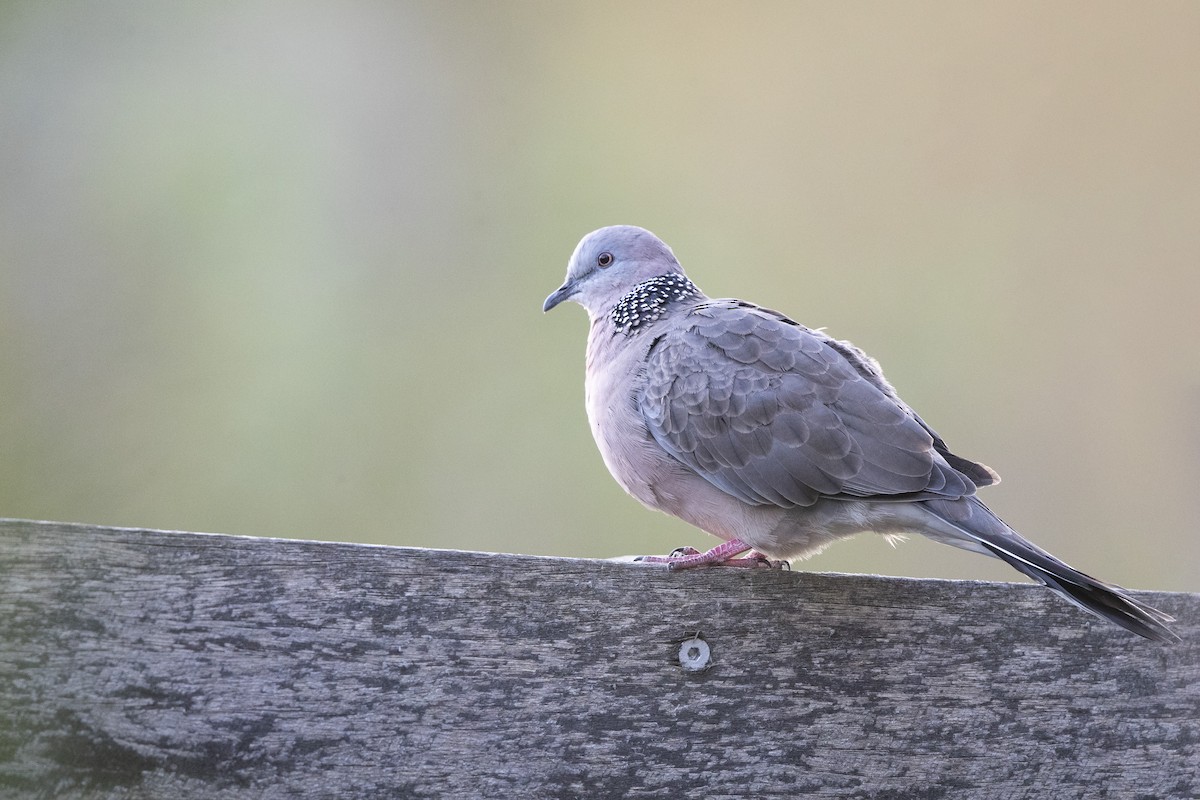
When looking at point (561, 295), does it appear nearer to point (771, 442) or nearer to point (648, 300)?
point (648, 300)

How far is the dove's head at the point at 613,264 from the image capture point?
3215 mm

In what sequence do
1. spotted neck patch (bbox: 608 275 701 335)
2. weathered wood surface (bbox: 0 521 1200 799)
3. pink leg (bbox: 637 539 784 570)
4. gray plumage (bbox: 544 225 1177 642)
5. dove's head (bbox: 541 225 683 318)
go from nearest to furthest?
weathered wood surface (bbox: 0 521 1200 799)
pink leg (bbox: 637 539 784 570)
gray plumage (bbox: 544 225 1177 642)
spotted neck patch (bbox: 608 275 701 335)
dove's head (bbox: 541 225 683 318)

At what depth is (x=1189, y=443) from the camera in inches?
143

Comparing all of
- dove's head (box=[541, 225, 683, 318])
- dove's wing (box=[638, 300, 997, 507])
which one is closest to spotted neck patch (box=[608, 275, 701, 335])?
dove's head (box=[541, 225, 683, 318])

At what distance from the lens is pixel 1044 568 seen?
1.85 m

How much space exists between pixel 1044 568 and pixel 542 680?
2.81 ft

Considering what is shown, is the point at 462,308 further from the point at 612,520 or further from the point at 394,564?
the point at 394,564

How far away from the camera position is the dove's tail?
67.7 inches

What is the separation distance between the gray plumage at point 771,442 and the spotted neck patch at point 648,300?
104 mm

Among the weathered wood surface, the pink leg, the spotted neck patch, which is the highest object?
the spotted neck patch

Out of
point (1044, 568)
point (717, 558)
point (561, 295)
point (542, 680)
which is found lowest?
point (542, 680)

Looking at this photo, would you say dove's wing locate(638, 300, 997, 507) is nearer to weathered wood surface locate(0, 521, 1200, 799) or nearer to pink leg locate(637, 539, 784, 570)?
pink leg locate(637, 539, 784, 570)

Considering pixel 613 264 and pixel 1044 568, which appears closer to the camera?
pixel 1044 568

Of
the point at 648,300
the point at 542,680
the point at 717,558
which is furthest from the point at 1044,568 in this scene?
the point at 648,300
